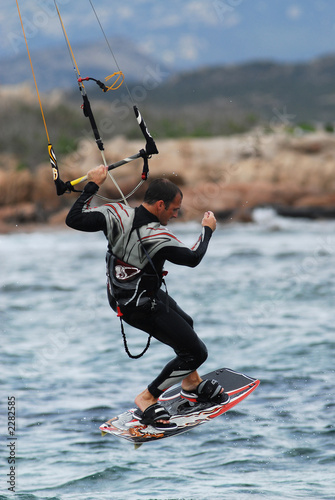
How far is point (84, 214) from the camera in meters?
5.63

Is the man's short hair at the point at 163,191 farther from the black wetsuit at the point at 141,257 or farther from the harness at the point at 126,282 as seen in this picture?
the harness at the point at 126,282

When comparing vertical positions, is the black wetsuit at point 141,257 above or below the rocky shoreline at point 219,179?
above

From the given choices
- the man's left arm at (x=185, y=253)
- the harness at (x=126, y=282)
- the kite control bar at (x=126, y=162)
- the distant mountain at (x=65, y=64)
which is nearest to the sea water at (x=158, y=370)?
the harness at (x=126, y=282)

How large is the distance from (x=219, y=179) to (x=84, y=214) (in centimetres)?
2580

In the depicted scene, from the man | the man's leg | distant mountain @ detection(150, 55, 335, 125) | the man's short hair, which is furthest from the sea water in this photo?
distant mountain @ detection(150, 55, 335, 125)

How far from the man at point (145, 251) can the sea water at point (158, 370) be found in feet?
A: 4.63

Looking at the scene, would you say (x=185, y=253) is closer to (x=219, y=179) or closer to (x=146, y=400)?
(x=146, y=400)

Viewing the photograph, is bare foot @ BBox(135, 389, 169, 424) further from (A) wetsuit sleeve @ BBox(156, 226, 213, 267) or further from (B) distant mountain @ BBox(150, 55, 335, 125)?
(B) distant mountain @ BBox(150, 55, 335, 125)

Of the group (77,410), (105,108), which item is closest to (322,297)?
(77,410)

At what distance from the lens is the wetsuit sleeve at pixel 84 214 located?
5602mm

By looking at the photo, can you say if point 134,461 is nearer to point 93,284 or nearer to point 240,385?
point 240,385

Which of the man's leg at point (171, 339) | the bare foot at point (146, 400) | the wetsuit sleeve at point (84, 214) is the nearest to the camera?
the wetsuit sleeve at point (84, 214)

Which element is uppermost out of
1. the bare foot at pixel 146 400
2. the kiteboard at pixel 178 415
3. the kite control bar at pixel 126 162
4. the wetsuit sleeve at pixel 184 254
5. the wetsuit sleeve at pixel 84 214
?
the kite control bar at pixel 126 162

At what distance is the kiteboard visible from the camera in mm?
6277
